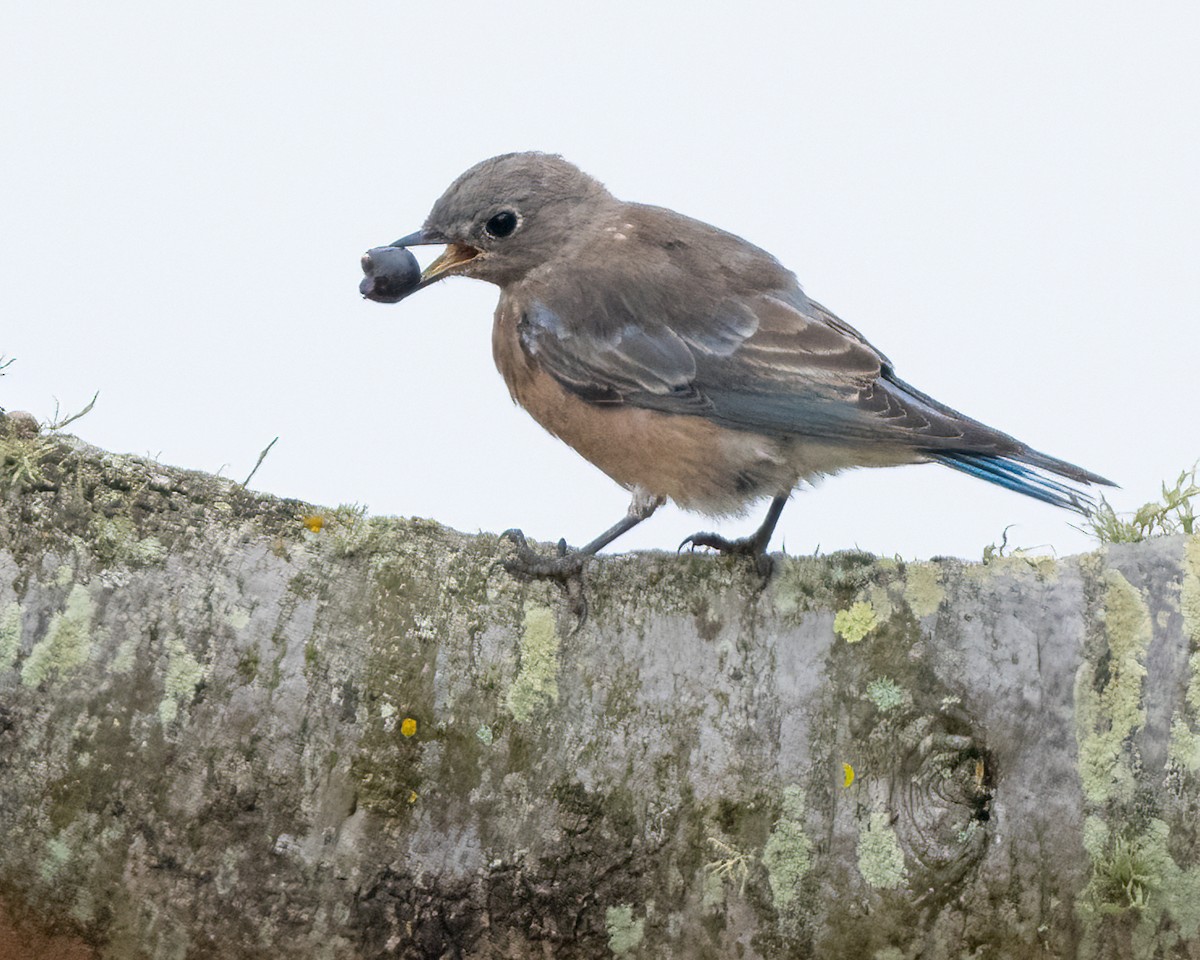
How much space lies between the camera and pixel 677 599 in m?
3.08

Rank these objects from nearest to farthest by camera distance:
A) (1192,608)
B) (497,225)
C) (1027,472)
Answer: (1192,608) → (1027,472) → (497,225)

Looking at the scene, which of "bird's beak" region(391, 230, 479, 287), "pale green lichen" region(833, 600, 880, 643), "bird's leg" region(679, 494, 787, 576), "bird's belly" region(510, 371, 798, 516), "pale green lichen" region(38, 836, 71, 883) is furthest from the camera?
"bird's beak" region(391, 230, 479, 287)

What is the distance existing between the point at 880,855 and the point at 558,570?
3.31 ft

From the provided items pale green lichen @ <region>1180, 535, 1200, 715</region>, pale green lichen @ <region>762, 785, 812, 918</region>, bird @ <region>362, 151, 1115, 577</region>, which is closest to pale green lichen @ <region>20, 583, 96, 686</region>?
bird @ <region>362, 151, 1115, 577</region>

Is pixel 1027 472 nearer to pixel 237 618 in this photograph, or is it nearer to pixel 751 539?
pixel 751 539

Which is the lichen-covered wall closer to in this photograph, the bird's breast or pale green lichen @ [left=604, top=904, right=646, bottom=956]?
pale green lichen @ [left=604, top=904, right=646, bottom=956]

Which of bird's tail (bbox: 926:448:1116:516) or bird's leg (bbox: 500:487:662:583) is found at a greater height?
bird's tail (bbox: 926:448:1116:516)

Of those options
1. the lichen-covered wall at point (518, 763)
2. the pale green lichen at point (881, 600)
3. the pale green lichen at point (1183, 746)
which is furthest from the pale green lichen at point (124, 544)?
the pale green lichen at point (1183, 746)

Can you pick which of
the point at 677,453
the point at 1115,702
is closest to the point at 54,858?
the point at 677,453

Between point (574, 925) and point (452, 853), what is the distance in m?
0.32

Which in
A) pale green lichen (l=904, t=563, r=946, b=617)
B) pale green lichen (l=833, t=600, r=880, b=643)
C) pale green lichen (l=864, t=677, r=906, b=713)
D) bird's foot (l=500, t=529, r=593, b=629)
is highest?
pale green lichen (l=904, t=563, r=946, b=617)

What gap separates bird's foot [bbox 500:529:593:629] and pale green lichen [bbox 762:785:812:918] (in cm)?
66

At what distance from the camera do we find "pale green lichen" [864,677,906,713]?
2924 mm

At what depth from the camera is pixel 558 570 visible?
3068mm
